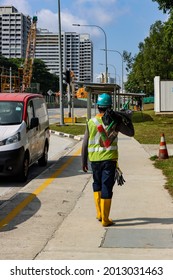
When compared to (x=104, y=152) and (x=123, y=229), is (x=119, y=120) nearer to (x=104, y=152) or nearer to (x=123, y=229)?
(x=104, y=152)

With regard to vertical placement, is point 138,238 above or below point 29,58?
below

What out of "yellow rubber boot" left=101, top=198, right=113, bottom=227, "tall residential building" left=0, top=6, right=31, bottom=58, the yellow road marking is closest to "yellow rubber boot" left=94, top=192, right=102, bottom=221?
"yellow rubber boot" left=101, top=198, right=113, bottom=227

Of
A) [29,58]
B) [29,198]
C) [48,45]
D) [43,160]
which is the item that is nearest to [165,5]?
[43,160]

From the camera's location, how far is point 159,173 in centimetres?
1047

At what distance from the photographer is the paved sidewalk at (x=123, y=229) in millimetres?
4965

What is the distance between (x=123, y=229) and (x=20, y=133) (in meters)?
4.33

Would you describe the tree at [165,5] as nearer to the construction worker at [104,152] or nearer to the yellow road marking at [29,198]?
the yellow road marking at [29,198]

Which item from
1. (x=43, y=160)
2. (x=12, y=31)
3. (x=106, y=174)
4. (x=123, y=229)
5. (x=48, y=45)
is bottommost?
(x=123, y=229)

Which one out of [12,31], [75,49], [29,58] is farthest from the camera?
[12,31]

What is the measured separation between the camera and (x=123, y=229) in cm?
598

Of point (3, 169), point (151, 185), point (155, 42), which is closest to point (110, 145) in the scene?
point (151, 185)

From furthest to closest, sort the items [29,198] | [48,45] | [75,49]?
1. [48,45]
2. [75,49]
3. [29,198]

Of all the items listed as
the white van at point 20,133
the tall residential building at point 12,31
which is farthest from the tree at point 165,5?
the tall residential building at point 12,31

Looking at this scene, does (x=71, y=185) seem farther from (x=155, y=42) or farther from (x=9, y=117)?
(x=155, y=42)
